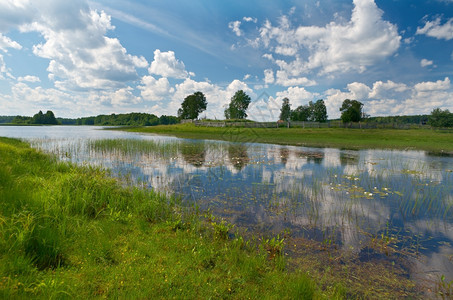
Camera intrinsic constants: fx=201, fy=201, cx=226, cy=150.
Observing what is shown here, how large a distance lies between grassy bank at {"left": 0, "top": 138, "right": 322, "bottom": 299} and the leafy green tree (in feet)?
361

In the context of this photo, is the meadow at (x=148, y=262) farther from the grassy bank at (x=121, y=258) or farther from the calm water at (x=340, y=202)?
the calm water at (x=340, y=202)

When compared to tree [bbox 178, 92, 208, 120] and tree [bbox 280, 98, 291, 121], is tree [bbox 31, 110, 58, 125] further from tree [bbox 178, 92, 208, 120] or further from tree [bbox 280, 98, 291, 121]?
tree [bbox 280, 98, 291, 121]

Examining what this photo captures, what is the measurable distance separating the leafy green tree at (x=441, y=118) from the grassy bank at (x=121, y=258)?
109926mm

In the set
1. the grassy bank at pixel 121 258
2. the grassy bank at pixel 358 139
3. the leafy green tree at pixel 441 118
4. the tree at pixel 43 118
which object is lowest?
the grassy bank at pixel 121 258

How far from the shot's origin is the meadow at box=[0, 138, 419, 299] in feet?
12.0

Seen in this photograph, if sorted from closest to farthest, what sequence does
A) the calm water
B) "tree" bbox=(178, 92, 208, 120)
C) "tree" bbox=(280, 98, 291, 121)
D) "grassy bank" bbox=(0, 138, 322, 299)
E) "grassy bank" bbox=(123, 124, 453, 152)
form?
"grassy bank" bbox=(0, 138, 322, 299)
the calm water
"grassy bank" bbox=(123, 124, 453, 152)
"tree" bbox=(178, 92, 208, 120)
"tree" bbox=(280, 98, 291, 121)

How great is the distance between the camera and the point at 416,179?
1305cm

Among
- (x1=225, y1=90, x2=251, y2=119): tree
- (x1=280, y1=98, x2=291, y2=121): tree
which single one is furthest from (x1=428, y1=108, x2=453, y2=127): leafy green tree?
(x1=225, y1=90, x2=251, y2=119): tree

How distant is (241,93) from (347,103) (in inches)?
2153

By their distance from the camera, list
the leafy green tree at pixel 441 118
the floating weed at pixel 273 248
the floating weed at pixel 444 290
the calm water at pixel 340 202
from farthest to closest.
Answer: the leafy green tree at pixel 441 118
the calm water at pixel 340 202
the floating weed at pixel 273 248
the floating weed at pixel 444 290

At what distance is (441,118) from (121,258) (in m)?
115

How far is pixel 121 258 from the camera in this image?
15.1 feet

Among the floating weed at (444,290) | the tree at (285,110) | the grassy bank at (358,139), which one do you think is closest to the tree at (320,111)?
the tree at (285,110)

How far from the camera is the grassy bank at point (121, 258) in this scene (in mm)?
3617
